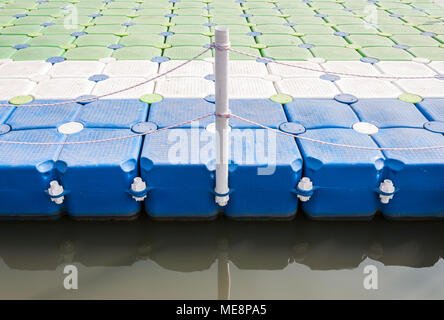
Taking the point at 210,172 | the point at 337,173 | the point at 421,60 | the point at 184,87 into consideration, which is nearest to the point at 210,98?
the point at 184,87

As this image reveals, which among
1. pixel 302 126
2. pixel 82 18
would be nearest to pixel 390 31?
pixel 302 126

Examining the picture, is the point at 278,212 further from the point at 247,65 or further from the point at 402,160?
the point at 247,65

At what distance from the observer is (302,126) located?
2373 mm

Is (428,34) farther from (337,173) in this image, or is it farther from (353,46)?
(337,173)

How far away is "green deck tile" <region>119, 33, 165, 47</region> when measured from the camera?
12.0ft

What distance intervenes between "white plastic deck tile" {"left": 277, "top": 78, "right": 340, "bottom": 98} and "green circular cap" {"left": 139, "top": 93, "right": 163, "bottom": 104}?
0.78 metres

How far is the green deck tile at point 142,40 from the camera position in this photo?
364cm

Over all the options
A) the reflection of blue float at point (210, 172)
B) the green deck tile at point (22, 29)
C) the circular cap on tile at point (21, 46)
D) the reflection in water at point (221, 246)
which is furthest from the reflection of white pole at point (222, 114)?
the green deck tile at point (22, 29)

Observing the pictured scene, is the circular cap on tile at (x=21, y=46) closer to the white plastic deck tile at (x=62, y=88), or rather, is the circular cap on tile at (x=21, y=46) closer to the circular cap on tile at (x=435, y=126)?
the white plastic deck tile at (x=62, y=88)

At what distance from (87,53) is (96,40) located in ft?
1.09

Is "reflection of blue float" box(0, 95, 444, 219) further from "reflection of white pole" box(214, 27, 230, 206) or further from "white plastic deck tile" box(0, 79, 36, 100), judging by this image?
"white plastic deck tile" box(0, 79, 36, 100)

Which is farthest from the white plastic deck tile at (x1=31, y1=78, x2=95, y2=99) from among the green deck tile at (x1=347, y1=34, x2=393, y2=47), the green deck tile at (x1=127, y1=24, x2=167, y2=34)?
the green deck tile at (x1=347, y1=34, x2=393, y2=47)

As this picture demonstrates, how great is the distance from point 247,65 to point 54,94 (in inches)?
54.0

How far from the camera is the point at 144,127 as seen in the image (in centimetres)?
233
